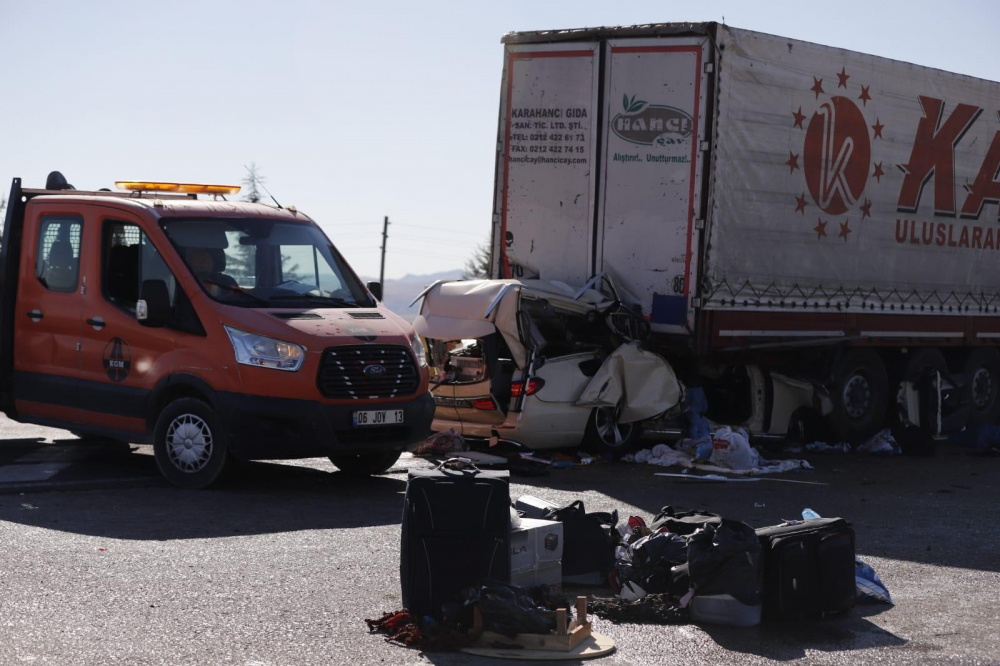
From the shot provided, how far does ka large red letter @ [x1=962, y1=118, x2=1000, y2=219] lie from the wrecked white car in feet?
20.5

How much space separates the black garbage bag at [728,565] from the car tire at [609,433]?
641 cm

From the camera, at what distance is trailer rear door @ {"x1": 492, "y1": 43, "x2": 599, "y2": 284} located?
1370 cm

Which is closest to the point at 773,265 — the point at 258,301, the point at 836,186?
the point at 836,186

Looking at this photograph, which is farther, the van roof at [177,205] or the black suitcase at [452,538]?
the van roof at [177,205]

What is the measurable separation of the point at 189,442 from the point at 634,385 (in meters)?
4.77

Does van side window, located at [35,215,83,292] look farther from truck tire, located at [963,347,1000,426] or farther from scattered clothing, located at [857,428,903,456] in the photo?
truck tire, located at [963,347,1000,426]

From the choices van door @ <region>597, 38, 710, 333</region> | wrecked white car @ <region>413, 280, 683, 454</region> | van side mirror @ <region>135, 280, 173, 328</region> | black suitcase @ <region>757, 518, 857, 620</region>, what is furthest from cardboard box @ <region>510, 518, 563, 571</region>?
van door @ <region>597, 38, 710, 333</region>

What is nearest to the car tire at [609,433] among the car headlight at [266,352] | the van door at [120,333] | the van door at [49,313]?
the car headlight at [266,352]

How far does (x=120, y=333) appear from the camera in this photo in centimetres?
1041

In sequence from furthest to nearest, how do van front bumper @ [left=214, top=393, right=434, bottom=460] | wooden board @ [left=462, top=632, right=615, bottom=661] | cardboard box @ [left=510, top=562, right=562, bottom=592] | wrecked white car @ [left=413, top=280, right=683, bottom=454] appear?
1. wrecked white car @ [left=413, top=280, right=683, bottom=454]
2. van front bumper @ [left=214, top=393, right=434, bottom=460]
3. cardboard box @ [left=510, top=562, right=562, bottom=592]
4. wooden board @ [left=462, top=632, right=615, bottom=661]

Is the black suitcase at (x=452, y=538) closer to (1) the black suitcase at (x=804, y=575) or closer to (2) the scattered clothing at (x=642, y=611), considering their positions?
(2) the scattered clothing at (x=642, y=611)

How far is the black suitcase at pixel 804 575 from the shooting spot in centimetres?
643

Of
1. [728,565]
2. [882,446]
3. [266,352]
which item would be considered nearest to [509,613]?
[728,565]

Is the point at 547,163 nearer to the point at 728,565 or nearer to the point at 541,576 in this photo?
the point at 541,576
